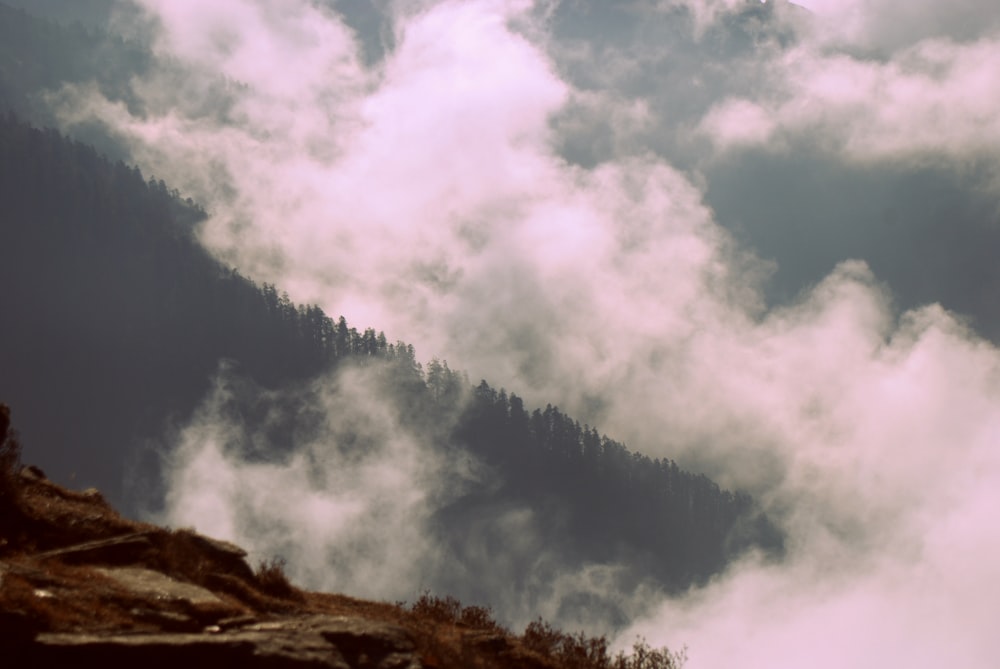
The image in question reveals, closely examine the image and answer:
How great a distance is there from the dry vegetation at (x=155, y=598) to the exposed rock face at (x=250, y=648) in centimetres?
53

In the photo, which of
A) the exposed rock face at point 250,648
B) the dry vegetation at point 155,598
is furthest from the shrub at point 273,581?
the exposed rock face at point 250,648

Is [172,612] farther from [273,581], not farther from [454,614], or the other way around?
[454,614]

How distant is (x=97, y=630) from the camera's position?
12352 millimetres

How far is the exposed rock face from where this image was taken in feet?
37.6

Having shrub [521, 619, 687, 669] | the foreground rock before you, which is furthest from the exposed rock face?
shrub [521, 619, 687, 669]

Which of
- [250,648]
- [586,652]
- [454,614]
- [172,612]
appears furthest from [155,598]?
[586,652]

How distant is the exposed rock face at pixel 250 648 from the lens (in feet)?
37.6

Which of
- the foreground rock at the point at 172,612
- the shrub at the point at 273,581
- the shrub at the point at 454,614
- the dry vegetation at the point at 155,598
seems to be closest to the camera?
the foreground rock at the point at 172,612

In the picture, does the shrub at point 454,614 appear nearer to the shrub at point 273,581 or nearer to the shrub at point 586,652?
the shrub at point 586,652

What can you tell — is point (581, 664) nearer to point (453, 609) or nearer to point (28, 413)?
point (453, 609)

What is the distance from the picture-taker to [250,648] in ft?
40.4

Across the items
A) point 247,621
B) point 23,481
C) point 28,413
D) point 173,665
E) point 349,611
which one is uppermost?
point 28,413

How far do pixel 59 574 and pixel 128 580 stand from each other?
4.10 ft

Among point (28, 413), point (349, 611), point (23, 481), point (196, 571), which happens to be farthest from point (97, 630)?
point (28, 413)
